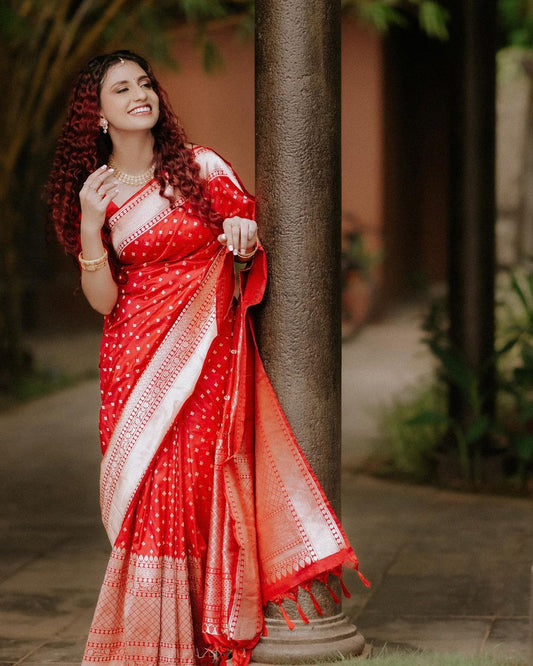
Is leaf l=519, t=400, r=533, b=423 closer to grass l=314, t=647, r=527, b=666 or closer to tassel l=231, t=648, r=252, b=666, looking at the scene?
grass l=314, t=647, r=527, b=666

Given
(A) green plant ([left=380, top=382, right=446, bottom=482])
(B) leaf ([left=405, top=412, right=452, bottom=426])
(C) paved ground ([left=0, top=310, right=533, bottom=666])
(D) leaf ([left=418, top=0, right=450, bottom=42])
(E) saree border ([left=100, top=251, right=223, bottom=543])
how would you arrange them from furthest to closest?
1. (D) leaf ([left=418, top=0, right=450, bottom=42])
2. (A) green plant ([left=380, top=382, right=446, bottom=482])
3. (B) leaf ([left=405, top=412, right=452, bottom=426])
4. (C) paved ground ([left=0, top=310, right=533, bottom=666])
5. (E) saree border ([left=100, top=251, right=223, bottom=543])

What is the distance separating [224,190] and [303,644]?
1.36 m

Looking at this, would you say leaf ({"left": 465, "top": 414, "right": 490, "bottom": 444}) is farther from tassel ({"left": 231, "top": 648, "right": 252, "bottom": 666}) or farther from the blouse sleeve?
the blouse sleeve

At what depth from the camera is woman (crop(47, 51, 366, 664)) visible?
3.67 metres

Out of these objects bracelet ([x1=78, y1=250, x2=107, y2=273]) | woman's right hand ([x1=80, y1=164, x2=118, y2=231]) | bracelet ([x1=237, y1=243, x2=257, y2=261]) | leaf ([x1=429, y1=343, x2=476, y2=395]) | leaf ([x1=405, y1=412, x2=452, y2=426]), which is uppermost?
woman's right hand ([x1=80, y1=164, x2=118, y2=231])

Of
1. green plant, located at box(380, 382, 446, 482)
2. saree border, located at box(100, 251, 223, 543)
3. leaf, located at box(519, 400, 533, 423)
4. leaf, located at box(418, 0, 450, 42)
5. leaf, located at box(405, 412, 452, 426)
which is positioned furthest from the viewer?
leaf, located at box(418, 0, 450, 42)

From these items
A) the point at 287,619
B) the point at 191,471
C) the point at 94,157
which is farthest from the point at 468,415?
the point at 94,157

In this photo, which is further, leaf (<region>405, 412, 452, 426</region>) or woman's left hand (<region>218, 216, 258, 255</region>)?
leaf (<region>405, 412, 452, 426</region>)

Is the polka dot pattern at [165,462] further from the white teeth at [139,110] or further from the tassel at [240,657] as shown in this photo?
the white teeth at [139,110]

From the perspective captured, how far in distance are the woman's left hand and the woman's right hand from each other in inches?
13.2

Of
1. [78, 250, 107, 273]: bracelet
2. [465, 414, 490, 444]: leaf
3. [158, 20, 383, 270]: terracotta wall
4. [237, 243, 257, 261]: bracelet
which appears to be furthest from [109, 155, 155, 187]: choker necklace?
[158, 20, 383, 270]: terracotta wall

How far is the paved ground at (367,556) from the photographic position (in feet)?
14.5

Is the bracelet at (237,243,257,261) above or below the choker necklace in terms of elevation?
below

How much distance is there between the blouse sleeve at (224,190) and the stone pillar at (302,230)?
50 mm
